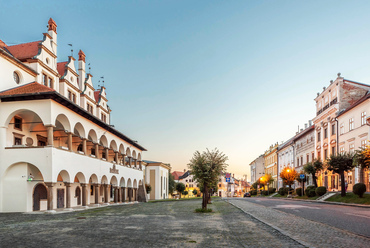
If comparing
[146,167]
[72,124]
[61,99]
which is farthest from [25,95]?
[146,167]

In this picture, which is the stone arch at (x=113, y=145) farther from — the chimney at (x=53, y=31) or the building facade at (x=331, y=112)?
the building facade at (x=331, y=112)

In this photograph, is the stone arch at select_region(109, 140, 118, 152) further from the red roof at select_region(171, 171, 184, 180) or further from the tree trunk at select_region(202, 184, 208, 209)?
the red roof at select_region(171, 171, 184, 180)

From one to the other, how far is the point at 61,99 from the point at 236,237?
19.7 m

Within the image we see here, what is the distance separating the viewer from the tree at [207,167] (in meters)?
23.4

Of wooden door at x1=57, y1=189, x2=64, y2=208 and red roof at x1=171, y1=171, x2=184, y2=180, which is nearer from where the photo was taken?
wooden door at x1=57, y1=189, x2=64, y2=208

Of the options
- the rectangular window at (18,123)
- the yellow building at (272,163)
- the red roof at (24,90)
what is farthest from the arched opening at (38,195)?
the yellow building at (272,163)

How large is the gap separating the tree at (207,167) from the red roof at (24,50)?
1965 cm

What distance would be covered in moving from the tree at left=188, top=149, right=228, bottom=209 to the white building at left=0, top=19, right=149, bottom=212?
10.8 metres

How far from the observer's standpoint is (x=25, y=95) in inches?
960

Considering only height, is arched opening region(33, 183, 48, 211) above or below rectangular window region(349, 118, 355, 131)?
below

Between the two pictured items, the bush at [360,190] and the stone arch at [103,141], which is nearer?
the bush at [360,190]

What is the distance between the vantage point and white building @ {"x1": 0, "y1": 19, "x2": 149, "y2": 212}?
24.7m

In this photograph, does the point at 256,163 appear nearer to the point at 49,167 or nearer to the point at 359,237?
the point at 49,167

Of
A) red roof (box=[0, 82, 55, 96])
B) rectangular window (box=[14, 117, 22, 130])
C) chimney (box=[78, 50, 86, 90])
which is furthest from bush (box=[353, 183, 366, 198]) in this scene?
chimney (box=[78, 50, 86, 90])
